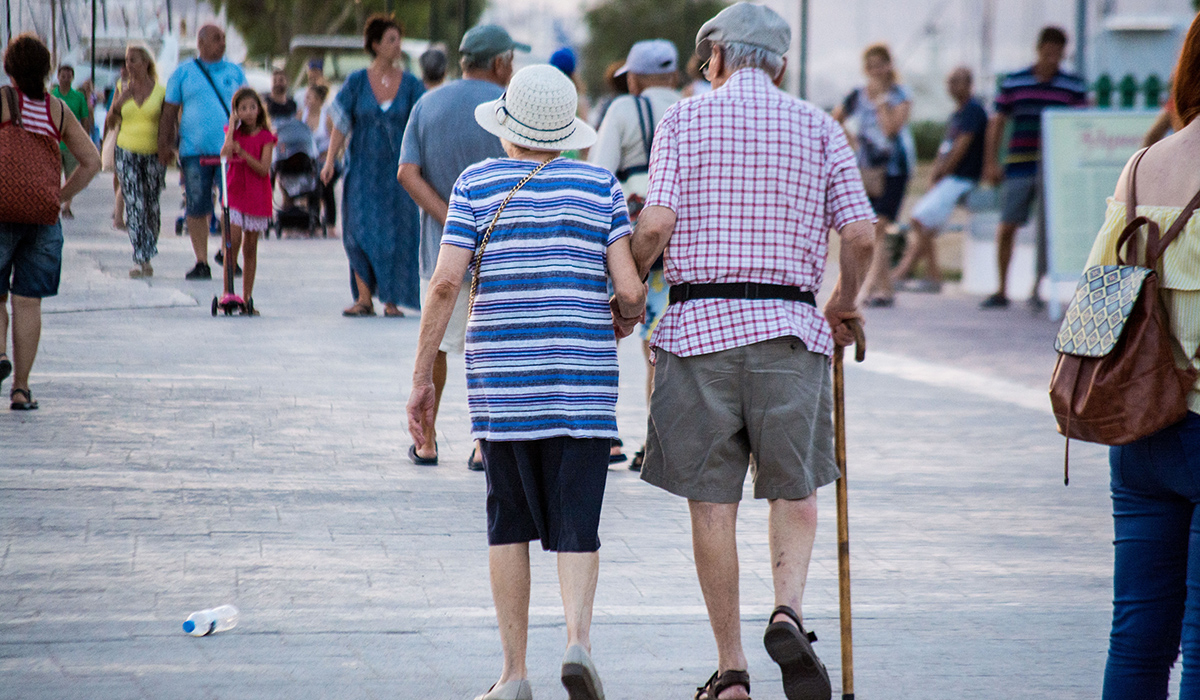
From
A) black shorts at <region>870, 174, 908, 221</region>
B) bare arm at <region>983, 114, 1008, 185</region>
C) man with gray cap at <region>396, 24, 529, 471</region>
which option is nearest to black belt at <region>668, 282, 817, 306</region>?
man with gray cap at <region>396, 24, 529, 471</region>

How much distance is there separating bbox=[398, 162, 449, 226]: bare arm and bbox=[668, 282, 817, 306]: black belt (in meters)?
2.48

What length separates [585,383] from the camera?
3795 mm

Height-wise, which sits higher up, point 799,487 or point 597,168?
point 597,168

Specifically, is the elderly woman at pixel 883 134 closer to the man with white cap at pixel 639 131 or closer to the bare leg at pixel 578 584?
the man with white cap at pixel 639 131

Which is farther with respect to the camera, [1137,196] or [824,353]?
[824,353]

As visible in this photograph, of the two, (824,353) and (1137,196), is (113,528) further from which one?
(1137,196)

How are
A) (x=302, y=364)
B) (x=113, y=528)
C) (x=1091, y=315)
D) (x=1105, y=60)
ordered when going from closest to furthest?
(x=1091, y=315) → (x=113, y=528) → (x=302, y=364) → (x=1105, y=60)

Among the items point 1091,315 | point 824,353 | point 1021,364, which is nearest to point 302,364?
point 1021,364

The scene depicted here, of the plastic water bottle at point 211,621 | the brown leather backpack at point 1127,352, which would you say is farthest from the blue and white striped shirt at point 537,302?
the brown leather backpack at point 1127,352

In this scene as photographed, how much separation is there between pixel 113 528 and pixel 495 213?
237 cm

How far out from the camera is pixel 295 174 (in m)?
17.0

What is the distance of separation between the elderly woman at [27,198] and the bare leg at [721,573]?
14.0 feet

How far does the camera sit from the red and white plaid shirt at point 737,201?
3.86 m

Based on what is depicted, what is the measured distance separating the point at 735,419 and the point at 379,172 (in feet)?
21.7
